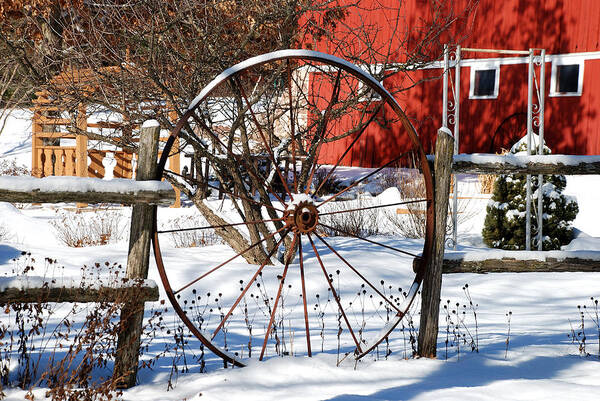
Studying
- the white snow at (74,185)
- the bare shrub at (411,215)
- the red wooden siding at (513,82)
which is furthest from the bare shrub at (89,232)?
the red wooden siding at (513,82)

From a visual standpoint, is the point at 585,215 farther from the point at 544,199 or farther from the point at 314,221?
the point at 314,221

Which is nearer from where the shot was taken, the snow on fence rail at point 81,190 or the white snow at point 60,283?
the snow on fence rail at point 81,190

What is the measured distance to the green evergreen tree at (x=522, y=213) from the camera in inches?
424

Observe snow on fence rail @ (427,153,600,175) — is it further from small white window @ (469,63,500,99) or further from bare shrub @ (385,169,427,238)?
small white window @ (469,63,500,99)

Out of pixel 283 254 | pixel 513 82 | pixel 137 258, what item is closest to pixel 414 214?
pixel 283 254

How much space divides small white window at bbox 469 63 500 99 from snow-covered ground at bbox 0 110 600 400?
320 inches

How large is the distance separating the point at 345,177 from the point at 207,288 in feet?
35.9

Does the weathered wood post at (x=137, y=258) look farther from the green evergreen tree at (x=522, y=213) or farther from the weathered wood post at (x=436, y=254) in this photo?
the green evergreen tree at (x=522, y=213)

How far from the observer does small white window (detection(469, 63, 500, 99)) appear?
17938 millimetres

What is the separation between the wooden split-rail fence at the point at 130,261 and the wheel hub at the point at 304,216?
35.6 inches

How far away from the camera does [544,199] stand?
35.6 feet

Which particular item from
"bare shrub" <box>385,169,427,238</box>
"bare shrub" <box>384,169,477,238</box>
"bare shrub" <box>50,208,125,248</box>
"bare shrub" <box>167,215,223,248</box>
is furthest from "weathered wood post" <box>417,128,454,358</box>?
"bare shrub" <box>50,208,125,248</box>

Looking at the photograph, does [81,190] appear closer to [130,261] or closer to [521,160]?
[130,261]

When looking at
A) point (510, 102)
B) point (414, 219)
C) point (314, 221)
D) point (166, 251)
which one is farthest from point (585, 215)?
point (314, 221)
